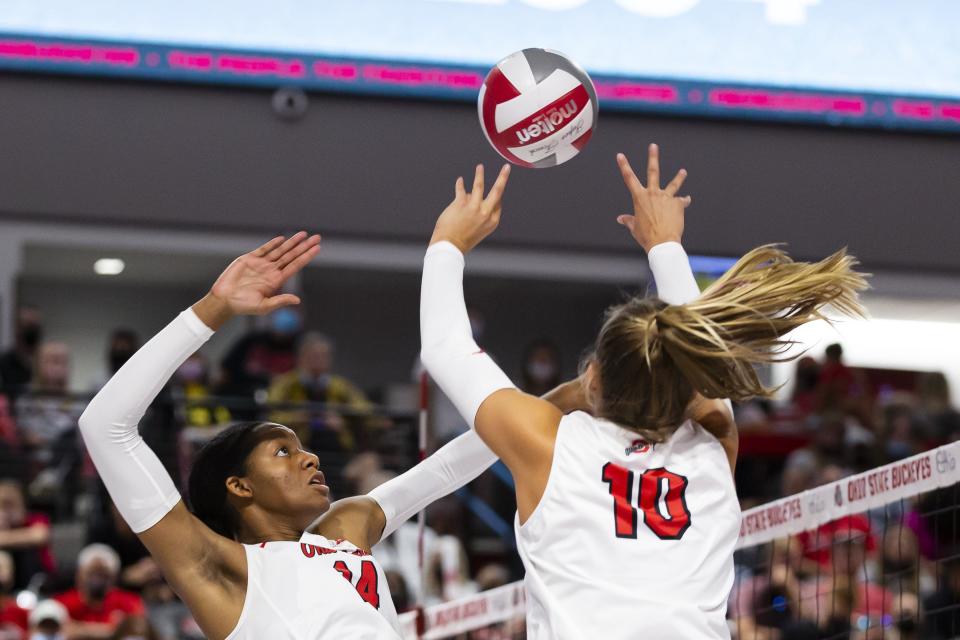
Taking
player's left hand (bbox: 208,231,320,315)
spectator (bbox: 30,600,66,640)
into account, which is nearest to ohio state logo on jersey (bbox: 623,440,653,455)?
player's left hand (bbox: 208,231,320,315)

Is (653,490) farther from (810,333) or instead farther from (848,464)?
(810,333)

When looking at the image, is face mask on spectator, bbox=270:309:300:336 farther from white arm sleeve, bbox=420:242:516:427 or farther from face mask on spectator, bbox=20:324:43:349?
white arm sleeve, bbox=420:242:516:427

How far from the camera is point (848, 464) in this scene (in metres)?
9.94

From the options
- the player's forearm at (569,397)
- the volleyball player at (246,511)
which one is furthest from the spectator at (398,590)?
the player's forearm at (569,397)

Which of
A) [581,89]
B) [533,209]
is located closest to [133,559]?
[533,209]

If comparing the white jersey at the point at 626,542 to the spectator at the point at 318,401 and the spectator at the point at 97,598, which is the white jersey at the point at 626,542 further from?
the spectator at the point at 318,401

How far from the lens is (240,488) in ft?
11.4

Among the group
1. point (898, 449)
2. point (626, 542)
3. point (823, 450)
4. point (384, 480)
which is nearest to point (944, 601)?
point (898, 449)

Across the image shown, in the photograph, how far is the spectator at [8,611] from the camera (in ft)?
24.8

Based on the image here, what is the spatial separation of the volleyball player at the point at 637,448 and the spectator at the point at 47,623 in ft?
17.5

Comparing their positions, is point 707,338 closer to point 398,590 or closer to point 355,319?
point 398,590

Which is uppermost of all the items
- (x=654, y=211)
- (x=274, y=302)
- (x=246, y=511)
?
(x=654, y=211)

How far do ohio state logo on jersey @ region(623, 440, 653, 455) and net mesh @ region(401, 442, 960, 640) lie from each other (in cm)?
187

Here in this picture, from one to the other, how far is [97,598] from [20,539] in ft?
2.78
